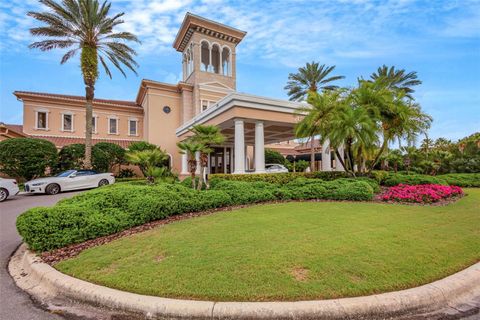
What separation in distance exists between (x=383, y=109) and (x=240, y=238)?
12262mm

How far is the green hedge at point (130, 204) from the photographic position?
4.96 m

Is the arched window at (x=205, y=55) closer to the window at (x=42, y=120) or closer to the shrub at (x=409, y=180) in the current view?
the window at (x=42, y=120)

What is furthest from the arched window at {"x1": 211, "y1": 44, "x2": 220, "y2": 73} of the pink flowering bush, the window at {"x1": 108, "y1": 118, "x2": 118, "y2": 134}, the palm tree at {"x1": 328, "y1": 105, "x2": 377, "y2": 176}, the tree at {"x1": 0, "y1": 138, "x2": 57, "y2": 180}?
the pink flowering bush

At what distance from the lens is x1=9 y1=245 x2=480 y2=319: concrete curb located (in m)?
2.75

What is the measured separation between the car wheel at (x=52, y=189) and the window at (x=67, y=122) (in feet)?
51.1

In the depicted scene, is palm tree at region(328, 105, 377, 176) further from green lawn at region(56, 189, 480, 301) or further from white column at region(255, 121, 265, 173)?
green lawn at region(56, 189, 480, 301)

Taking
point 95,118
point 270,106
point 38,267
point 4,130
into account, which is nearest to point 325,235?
point 38,267

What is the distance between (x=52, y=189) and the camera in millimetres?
14820

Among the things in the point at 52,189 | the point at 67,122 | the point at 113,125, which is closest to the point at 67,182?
the point at 52,189

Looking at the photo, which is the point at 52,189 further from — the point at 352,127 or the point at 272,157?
the point at 272,157

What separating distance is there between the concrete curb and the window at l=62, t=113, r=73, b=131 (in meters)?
29.3

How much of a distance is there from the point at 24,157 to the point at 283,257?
21273 mm

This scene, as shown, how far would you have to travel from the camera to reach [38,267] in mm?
4137

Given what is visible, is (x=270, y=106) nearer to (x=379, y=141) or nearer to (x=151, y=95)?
(x=379, y=141)
